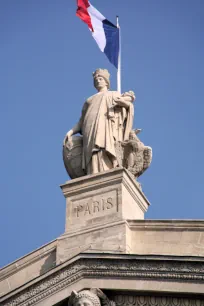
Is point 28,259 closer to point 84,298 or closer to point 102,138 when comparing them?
point 84,298

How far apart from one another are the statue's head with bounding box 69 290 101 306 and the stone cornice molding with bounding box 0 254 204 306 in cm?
41

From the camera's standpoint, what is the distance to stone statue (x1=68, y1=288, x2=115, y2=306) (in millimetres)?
25500

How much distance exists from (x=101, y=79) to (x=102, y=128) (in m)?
2.00

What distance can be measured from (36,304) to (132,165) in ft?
13.6

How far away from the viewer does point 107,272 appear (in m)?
25.8

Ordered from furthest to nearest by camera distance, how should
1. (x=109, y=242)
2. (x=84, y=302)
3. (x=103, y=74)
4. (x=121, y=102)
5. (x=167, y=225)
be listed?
(x=103, y=74)
(x=121, y=102)
(x=167, y=225)
(x=109, y=242)
(x=84, y=302)

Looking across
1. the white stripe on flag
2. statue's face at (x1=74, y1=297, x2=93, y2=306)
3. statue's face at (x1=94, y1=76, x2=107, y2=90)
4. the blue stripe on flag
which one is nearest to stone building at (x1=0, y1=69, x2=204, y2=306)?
statue's face at (x1=74, y1=297, x2=93, y2=306)

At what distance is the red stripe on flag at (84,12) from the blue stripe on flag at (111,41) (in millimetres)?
461

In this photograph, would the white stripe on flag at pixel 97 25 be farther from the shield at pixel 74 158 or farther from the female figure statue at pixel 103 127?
the shield at pixel 74 158

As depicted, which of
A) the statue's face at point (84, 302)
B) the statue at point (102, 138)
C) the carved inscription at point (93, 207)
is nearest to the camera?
the statue's face at point (84, 302)

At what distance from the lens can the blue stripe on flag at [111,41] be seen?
33.4m

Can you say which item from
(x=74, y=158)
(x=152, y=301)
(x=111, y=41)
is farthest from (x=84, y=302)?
(x=111, y=41)

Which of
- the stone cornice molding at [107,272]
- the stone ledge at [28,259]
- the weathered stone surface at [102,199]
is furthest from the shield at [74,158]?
the stone cornice molding at [107,272]

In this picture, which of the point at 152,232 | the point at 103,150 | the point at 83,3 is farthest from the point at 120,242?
the point at 83,3
